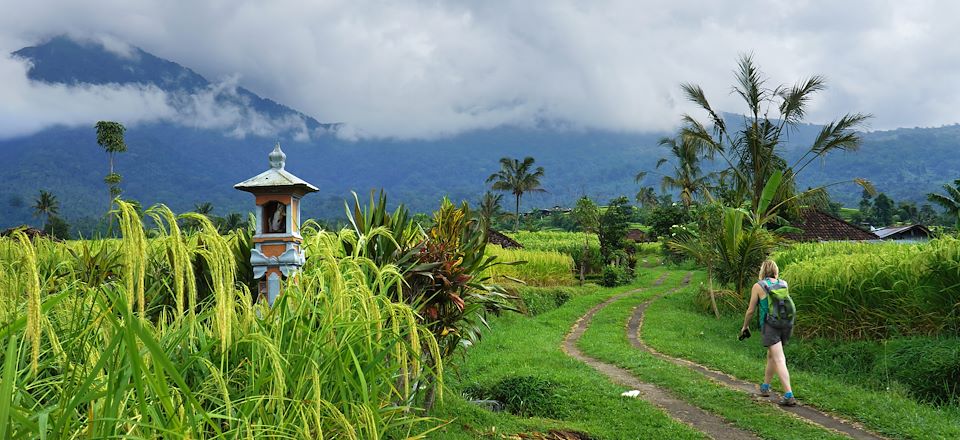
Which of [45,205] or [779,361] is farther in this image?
[45,205]

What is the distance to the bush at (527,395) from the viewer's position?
6.39 metres

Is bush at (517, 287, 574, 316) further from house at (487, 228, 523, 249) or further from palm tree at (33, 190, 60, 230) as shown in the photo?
palm tree at (33, 190, 60, 230)

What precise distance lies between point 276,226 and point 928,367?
7.31 metres

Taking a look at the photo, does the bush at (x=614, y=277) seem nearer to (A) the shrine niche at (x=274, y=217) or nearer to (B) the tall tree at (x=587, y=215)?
(B) the tall tree at (x=587, y=215)

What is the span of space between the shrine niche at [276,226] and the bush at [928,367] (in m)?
6.92

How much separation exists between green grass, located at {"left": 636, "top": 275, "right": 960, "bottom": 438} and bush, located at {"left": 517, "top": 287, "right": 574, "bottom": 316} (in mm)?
3320

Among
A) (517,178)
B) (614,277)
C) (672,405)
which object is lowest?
(614,277)

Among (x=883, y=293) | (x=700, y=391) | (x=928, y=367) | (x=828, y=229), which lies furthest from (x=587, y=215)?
(x=700, y=391)

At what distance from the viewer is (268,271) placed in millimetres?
5059

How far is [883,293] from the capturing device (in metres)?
8.97

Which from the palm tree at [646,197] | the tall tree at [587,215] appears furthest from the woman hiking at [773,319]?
the palm tree at [646,197]

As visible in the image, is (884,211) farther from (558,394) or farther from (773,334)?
(558,394)

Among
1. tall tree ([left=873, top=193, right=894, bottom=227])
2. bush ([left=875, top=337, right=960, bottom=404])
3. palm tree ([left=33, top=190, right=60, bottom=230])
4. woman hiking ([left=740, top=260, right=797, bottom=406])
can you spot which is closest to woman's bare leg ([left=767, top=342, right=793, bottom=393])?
woman hiking ([left=740, top=260, right=797, bottom=406])

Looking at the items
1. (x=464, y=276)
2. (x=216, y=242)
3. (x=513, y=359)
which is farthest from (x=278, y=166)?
(x=513, y=359)
